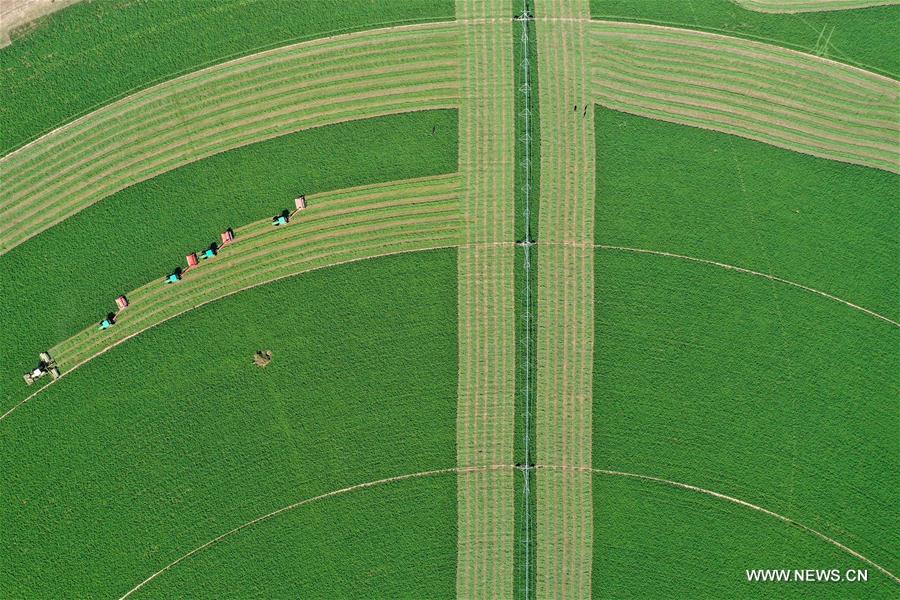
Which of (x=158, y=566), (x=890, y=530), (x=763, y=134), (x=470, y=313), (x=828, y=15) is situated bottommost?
(x=158, y=566)

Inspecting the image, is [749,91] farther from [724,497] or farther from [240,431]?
[240,431]

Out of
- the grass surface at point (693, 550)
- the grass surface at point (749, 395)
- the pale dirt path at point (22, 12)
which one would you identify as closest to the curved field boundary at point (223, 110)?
the pale dirt path at point (22, 12)

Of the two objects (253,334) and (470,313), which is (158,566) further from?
(470,313)

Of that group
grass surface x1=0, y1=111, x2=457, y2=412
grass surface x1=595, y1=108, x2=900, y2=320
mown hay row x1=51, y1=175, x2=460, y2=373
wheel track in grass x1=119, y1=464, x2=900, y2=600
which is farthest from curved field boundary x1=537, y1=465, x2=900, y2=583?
grass surface x1=0, y1=111, x2=457, y2=412

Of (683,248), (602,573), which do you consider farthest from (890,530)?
(683,248)

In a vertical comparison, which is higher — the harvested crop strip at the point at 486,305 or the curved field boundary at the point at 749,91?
the curved field boundary at the point at 749,91

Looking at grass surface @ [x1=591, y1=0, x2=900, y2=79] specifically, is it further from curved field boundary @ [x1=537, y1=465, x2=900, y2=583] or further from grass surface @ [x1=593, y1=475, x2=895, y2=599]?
grass surface @ [x1=593, y1=475, x2=895, y2=599]

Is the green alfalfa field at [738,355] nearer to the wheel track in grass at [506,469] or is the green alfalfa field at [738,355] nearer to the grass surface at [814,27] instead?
the wheel track in grass at [506,469]

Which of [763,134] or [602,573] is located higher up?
[763,134]
